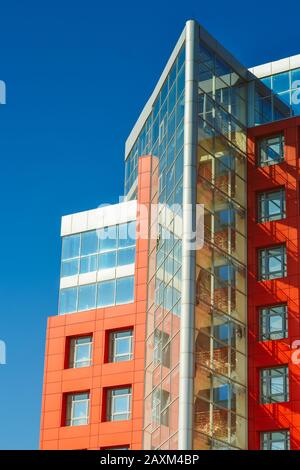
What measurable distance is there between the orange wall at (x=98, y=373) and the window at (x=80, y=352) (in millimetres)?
438

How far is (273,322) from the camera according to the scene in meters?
54.7

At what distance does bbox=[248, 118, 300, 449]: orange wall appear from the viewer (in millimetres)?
52219

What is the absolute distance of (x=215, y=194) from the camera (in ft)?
181

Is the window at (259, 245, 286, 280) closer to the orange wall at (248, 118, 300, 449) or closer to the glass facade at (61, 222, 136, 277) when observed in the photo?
the orange wall at (248, 118, 300, 449)

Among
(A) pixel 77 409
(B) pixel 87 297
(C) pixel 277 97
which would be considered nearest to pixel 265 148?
(C) pixel 277 97

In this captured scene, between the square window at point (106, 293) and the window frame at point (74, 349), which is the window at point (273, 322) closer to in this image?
the square window at point (106, 293)

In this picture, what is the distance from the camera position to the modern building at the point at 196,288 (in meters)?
51.6

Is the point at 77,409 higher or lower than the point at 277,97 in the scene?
lower

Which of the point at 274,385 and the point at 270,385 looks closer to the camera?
the point at 274,385

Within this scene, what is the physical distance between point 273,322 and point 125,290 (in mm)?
12564

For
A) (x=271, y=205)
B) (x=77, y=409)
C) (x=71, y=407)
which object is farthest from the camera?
(x=71, y=407)

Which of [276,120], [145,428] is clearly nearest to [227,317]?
[145,428]

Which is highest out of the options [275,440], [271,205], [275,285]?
[271,205]

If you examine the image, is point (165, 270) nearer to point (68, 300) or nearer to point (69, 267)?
point (68, 300)
